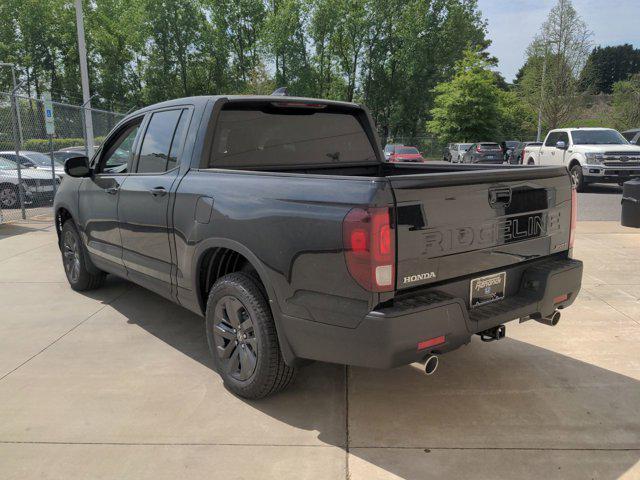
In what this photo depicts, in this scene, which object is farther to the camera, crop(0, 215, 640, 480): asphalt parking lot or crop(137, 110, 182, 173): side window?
crop(137, 110, 182, 173): side window

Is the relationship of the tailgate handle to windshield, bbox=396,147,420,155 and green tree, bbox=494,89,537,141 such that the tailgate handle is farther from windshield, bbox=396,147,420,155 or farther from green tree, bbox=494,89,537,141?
green tree, bbox=494,89,537,141

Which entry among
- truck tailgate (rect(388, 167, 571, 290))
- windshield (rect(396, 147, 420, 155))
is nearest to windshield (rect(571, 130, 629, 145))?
windshield (rect(396, 147, 420, 155))

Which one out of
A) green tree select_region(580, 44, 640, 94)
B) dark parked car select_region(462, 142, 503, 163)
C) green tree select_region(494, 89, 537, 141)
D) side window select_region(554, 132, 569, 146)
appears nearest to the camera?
side window select_region(554, 132, 569, 146)

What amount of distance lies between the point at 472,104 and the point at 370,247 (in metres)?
42.3

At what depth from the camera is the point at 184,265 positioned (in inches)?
146

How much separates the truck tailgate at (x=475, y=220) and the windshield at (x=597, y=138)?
1509cm

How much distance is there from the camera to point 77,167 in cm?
491

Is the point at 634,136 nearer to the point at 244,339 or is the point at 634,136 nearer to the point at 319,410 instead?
the point at 319,410

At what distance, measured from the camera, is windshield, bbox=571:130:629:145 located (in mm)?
16625

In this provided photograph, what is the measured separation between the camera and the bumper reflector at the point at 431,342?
8.63ft

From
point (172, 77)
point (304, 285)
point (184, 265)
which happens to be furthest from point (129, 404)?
point (172, 77)

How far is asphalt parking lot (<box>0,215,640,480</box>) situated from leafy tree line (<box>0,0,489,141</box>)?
4676 centimetres

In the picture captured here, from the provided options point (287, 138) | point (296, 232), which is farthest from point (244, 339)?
point (287, 138)

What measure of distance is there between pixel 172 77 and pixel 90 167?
5168cm
